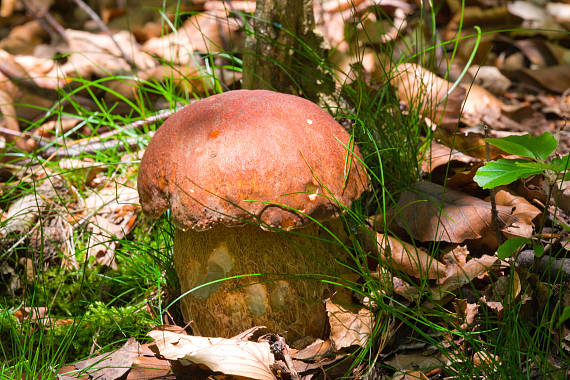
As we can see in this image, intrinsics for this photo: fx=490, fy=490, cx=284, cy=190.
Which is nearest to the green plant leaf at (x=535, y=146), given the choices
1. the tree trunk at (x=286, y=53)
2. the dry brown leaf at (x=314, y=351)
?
the dry brown leaf at (x=314, y=351)

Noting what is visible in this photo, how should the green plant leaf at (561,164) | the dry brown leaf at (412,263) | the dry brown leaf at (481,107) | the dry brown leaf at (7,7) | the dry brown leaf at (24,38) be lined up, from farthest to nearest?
the dry brown leaf at (7,7), the dry brown leaf at (24,38), the dry brown leaf at (481,107), the dry brown leaf at (412,263), the green plant leaf at (561,164)

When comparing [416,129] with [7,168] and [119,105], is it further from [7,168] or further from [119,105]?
[7,168]

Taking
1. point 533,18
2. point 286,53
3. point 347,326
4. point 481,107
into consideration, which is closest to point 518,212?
point 347,326

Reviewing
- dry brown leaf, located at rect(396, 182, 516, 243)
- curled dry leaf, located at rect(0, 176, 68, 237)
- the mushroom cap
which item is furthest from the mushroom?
curled dry leaf, located at rect(0, 176, 68, 237)

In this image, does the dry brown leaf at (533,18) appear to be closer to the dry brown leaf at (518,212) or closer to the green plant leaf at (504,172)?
the dry brown leaf at (518,212)

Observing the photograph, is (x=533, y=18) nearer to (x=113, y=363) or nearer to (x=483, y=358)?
(x=483, y=358)

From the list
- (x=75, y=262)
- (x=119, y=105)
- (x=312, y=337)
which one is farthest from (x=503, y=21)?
(x=75, y=262)
